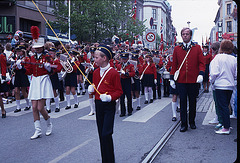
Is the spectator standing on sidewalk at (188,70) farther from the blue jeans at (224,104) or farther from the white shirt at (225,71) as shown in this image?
the blue jeans at (224,104)

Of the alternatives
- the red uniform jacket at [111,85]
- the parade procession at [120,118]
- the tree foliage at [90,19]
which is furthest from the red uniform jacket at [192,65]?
the tree foliage at [90,19]

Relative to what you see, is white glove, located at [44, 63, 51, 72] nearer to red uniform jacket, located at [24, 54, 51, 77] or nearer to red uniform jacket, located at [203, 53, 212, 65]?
red uniform jacket, located at [24, 54, 51, 77]

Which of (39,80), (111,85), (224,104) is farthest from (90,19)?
(111,85)

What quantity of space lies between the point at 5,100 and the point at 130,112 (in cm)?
537

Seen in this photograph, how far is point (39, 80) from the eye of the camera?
257 inches

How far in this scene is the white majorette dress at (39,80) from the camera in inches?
249

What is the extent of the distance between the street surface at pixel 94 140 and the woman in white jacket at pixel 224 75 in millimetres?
558

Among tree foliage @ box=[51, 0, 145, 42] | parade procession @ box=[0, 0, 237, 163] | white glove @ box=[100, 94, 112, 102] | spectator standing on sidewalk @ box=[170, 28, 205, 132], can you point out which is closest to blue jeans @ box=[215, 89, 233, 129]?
parade procession @ box=[0, 0, 237, 163]

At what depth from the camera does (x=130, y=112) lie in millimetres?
9031

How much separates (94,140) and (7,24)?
21392mm

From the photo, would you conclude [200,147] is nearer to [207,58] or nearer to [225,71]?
[225,71]

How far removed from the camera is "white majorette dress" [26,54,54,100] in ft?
20.8

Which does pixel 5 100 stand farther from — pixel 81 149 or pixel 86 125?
pixel 81 149

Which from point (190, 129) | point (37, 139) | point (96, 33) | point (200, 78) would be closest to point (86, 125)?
point (37, 139)
